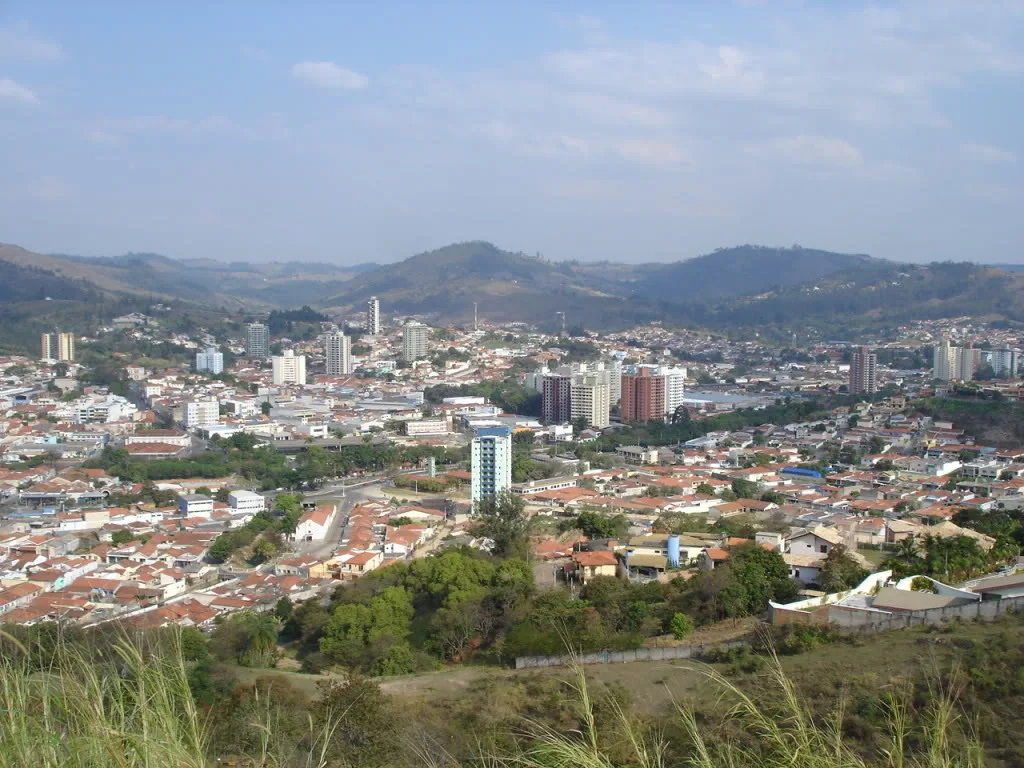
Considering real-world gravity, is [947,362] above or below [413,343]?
below

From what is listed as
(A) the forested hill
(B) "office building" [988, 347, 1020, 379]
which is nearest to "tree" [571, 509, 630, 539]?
(B) "office building" [988, 347, 1020, 379]

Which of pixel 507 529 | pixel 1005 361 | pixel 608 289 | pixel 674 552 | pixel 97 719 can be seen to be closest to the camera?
pixel 97 719

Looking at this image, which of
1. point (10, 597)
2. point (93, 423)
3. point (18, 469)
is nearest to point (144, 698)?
point (10, 597)

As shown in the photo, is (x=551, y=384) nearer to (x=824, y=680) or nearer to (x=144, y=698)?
(x=824, y=680)

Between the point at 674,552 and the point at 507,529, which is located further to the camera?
the point at 507,529

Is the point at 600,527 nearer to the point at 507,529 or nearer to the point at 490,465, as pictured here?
the point at 507,529

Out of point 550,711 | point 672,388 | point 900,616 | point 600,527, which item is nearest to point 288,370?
point 672,388

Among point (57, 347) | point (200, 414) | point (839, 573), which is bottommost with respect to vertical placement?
point (200, 414)

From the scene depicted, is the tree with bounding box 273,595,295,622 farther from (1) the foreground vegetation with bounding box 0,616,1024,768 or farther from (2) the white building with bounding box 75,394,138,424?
(2) the white building with bounding box 75,394,138,424

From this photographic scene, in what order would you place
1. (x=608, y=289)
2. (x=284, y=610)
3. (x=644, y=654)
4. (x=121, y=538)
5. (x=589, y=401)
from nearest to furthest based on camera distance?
(x=644, y=654)
(x=284, y=610)
(x=121, y=538)
(x=589, y=401)
(x=608, y=289)
